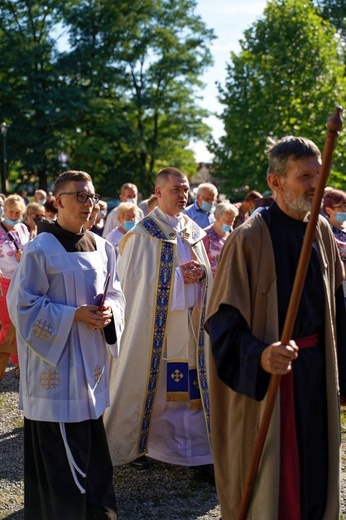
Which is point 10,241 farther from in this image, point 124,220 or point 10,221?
point 124,220

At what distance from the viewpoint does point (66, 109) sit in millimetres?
34938

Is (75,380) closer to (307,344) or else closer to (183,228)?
(307,344)

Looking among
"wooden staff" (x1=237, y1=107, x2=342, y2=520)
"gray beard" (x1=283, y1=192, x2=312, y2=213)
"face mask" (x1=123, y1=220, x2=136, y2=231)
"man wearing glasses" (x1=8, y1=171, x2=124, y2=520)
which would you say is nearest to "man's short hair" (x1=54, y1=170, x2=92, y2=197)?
"man wearing glasses" (x1=8, y1=171, x2=124, y2=520)

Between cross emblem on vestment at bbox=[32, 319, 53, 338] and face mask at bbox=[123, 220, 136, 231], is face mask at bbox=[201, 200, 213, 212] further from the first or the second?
cross emblem on vestment at bbox=[32, 319, 53, 338]

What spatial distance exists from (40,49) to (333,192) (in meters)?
30.6

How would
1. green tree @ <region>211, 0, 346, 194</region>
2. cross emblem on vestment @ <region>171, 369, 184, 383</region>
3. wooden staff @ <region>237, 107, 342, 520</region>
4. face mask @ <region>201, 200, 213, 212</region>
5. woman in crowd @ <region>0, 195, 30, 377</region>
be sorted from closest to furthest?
wooden staff @ <region>237, 107, 342, 520</region>, cross emblem on vestment @ <region>171, 369, 184, 383</region>, woman in crowd @ <region>0, 195, 30, 377</region>, face mask @ <region>201, 200, 213, 212</region>, green tree @ <region>211, 0, 346, 194</region>

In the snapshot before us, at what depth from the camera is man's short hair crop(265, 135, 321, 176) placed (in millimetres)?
3195

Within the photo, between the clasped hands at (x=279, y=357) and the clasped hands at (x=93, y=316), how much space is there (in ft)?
4.81

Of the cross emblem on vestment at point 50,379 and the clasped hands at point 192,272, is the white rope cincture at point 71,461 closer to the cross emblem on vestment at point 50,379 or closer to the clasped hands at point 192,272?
the cross emblem on vestment at point 50,379

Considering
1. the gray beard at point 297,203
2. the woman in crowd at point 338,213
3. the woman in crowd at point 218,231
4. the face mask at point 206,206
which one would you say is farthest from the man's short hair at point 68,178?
the face mask at point 206,206

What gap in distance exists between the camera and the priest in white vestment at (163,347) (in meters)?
5.61

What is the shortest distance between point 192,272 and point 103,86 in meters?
33.8

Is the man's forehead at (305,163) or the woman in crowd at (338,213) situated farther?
the woman in crowd at (338,213)

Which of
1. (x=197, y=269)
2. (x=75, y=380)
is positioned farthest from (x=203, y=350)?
(x=75, y=380)
